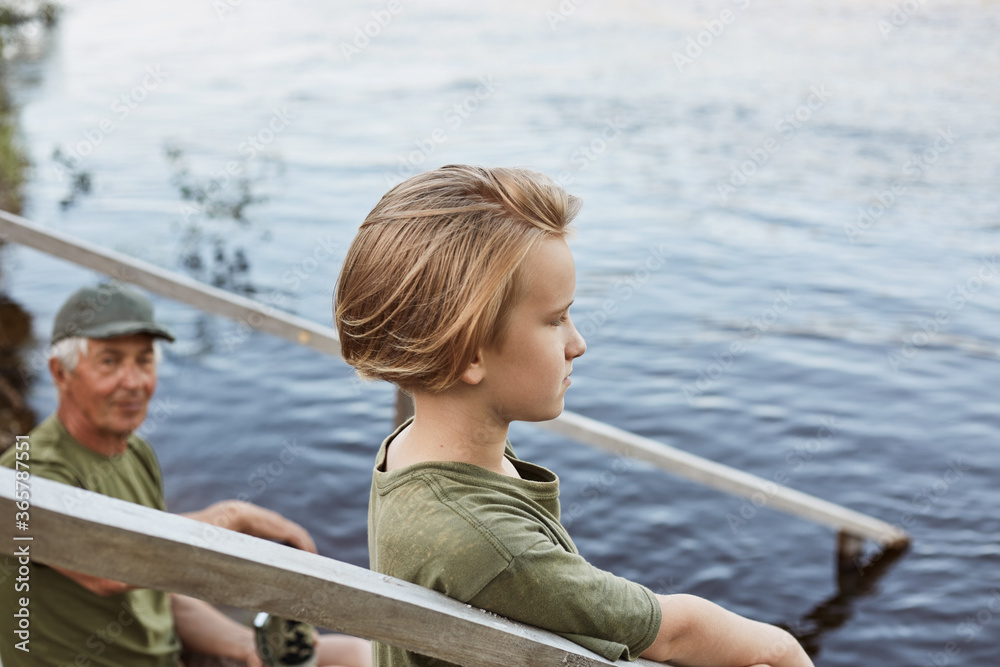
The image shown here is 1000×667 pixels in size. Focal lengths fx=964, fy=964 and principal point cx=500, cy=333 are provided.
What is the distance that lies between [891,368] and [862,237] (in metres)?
3.11

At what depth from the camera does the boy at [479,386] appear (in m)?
1.21

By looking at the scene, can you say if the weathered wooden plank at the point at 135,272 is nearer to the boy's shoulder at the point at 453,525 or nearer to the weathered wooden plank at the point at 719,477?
the weathered wooden plank at the point at 719,477

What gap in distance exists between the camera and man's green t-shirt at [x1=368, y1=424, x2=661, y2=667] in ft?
3.92

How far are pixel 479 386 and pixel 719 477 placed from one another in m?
3.92

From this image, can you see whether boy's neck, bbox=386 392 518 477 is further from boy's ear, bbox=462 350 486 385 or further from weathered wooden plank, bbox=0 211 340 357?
weathered wooden plank, bbox=0 211 340 357

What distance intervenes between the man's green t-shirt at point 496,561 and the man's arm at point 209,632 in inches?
96.5

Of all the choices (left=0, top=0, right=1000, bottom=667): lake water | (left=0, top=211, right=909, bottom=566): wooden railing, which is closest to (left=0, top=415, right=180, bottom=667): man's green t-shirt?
(left=0, top=211, right=909, bottom=566): wooden railing

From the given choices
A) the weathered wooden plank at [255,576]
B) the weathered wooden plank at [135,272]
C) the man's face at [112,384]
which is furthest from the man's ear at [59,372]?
the weathered wooden plank at [255,576]

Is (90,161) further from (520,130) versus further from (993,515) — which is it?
(993,515)

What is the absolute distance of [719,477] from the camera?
502 centimetres

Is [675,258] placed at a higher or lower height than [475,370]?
higher

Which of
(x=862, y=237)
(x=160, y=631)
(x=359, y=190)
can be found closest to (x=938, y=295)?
(x=862, y=237)

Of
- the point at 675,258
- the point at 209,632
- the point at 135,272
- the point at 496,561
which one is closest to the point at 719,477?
the point at 209,632

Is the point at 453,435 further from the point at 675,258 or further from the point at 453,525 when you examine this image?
the point at 675,258
